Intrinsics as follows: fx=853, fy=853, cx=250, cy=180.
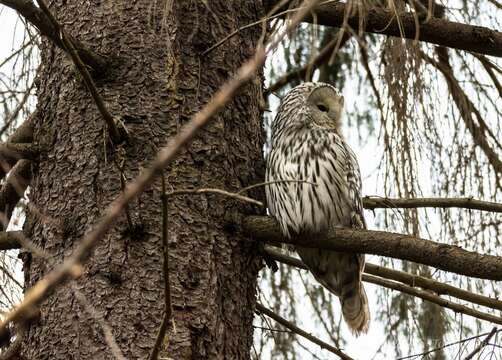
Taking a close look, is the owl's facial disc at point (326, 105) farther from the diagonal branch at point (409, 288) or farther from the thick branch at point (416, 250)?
the thick branch at point (416, 250)

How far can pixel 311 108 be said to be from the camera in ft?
12.3

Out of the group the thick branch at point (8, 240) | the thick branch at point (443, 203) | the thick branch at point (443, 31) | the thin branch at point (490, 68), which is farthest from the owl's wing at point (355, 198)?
the thick branch at point (8, 240)

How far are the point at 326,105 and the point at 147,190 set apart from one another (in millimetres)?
1400

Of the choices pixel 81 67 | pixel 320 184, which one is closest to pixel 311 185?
pixel 320 184

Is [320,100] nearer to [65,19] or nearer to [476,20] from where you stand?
[476,20]

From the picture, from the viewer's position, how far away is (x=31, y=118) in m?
3.03

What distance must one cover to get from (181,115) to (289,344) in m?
1.53

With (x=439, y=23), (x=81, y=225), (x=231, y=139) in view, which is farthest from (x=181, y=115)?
(x=439, y=23)

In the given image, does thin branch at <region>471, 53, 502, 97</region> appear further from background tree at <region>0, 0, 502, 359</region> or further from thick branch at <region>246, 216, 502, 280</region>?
thick branch at <region>246, 216, 502, 280</region>

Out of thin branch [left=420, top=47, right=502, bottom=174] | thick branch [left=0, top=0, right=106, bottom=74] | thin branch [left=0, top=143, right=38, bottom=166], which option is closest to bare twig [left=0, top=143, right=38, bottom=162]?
thin branch [left=0, top=143, right=38, bottom=166]

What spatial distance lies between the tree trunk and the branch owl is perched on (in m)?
0.32

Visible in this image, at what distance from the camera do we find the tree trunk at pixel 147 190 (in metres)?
2.47

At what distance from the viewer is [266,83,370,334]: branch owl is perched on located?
332 cm

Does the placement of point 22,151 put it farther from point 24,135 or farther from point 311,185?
point 311,185
